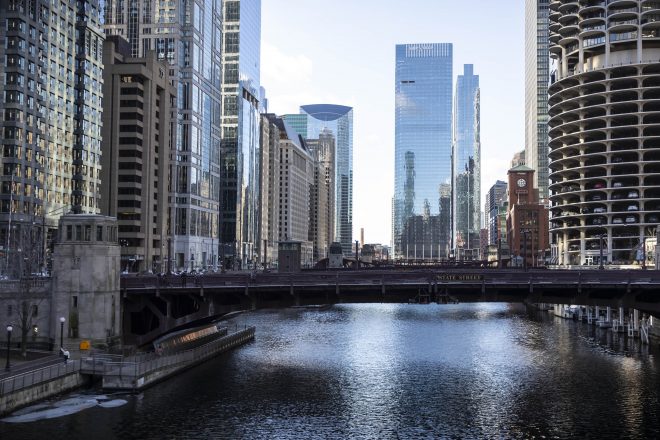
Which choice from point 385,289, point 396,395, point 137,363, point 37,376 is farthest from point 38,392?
point 385,289

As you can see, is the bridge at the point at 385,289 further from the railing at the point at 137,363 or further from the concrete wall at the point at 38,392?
the concrete wall at the point at 38,392

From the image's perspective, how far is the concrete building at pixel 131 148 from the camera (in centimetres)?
17425

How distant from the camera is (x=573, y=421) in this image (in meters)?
52.3

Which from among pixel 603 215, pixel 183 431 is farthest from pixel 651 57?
pixel 183 431

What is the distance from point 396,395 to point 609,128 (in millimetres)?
137322

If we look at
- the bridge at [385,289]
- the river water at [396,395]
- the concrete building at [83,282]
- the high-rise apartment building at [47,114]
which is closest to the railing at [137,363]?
the river water at [396,395]

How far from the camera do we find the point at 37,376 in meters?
53.9

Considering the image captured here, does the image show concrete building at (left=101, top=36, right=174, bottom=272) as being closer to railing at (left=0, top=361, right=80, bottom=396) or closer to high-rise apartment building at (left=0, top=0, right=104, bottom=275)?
high-rise apartment building at (left=0, top=0, right=104, bottom=275)

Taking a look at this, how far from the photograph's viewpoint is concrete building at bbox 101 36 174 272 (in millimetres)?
174250

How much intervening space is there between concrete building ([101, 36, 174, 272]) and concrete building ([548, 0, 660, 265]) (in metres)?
108

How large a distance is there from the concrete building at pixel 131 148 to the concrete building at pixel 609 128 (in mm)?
108207

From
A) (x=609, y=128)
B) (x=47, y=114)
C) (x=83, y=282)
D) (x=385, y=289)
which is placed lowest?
(x=385, y=289)

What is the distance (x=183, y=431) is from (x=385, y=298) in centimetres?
2606

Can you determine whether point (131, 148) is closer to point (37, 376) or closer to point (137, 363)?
point (137, 363)
